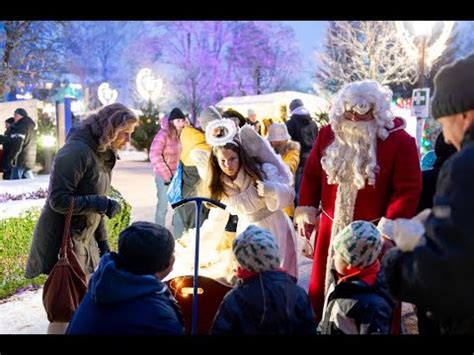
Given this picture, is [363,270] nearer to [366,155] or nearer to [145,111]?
[366,155]

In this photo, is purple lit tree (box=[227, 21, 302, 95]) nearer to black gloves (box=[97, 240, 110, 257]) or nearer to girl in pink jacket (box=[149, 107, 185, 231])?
girl in pink jacket (box=[149, 107, 185, 231])

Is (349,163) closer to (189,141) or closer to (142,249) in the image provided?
(142,249)

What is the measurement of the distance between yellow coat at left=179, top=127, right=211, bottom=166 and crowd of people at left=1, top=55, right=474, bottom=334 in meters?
1.37

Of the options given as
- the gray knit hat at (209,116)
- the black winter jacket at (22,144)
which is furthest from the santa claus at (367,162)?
the black winter jacket at (22,144)

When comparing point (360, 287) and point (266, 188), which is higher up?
point (266, 188)

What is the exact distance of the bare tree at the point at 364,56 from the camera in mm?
6492

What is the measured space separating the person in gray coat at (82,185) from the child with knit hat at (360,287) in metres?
1.34

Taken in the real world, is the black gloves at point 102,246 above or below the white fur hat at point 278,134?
below

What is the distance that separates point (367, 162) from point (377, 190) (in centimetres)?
16

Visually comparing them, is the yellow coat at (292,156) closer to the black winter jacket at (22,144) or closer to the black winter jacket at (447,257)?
the black winter jacket at (22,144)

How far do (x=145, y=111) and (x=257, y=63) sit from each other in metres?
2.03

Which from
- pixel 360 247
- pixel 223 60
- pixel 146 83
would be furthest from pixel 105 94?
pixel 223 60

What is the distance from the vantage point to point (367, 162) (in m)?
3.10

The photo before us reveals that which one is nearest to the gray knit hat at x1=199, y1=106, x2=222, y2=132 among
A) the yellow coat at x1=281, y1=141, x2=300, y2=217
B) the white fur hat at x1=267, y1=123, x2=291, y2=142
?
the white fur hat at x1=267, y1=123, x2=291, y2=142
